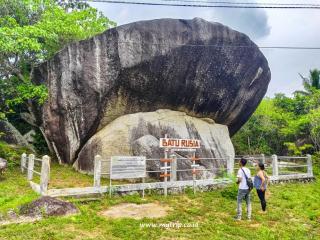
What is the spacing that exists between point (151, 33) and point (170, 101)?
3.81 meters

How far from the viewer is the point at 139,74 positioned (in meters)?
15.6

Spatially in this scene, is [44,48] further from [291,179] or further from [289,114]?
[289,114]

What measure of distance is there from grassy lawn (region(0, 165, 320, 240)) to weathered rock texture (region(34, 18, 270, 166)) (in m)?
3.60

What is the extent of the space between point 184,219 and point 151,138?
6.01 m

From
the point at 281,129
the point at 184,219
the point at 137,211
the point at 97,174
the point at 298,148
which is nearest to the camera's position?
the point at 184,219

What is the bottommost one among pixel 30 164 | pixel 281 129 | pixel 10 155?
pixel 30 164

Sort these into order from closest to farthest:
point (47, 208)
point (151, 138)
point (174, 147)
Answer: point (47, 208) < point (174, 147) < point (151, 138)

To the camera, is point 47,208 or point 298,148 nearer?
point 47,208

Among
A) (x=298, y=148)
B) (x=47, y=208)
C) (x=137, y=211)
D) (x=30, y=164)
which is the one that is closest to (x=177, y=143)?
(x=137, y=211)

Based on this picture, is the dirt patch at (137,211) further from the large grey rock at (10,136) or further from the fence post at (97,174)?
the large grey rock at (10,136)

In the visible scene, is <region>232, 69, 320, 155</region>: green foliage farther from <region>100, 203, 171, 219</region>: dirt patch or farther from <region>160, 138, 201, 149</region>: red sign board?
<region>100, 203, 171, 219</region>: dirt patch

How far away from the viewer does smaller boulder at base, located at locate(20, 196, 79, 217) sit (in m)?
8.18

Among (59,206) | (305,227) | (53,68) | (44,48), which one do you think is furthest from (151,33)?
(305,227)

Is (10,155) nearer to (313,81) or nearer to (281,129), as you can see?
(281,129)
